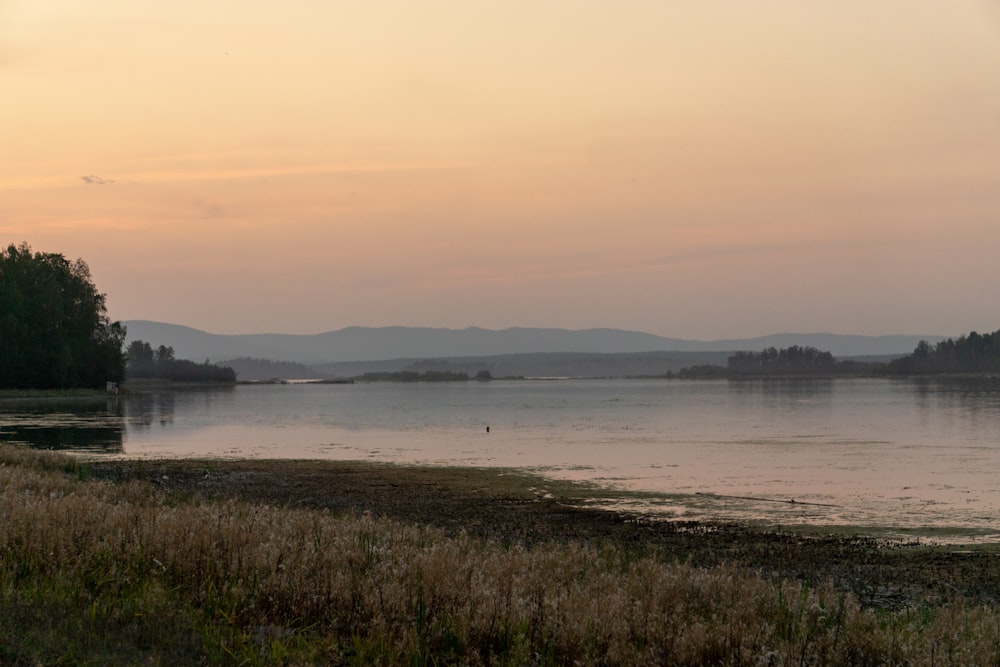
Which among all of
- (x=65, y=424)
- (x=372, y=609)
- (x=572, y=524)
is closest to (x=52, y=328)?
(x=65, y=424)

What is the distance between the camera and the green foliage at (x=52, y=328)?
11175cm

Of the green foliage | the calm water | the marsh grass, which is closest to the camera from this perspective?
the marsh grass

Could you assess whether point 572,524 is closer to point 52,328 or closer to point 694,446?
point 694,446

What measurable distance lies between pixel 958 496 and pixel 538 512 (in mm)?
16206

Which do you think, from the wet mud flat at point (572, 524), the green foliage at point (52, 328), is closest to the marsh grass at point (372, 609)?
the wet mud flat at point (572, 524)

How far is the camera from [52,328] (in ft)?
380

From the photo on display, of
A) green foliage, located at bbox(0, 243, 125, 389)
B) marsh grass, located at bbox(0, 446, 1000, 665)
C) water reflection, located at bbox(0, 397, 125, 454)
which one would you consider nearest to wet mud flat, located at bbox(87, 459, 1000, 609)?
marsh grass, located at bbox(0, 446, 1000, 665)

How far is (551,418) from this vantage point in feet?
287

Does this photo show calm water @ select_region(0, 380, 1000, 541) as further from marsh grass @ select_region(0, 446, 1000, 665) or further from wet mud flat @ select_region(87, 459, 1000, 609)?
marsh grass @ select_region(0, 446, 1000, 665)

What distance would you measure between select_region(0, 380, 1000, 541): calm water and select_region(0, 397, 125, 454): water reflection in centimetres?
15

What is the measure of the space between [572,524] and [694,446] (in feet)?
97.4

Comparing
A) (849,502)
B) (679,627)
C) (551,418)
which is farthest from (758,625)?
(551,418)

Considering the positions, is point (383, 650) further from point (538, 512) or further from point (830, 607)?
point (538, 512)

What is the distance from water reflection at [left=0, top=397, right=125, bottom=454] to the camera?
2087 inches
